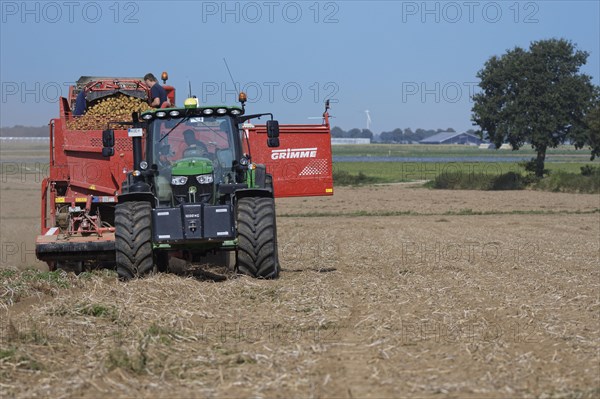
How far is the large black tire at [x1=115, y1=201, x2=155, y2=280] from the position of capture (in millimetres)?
11727

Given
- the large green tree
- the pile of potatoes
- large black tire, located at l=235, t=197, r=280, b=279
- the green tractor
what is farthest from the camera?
the large green tree

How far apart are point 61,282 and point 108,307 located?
2864 millimetres

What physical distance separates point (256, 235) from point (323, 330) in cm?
340

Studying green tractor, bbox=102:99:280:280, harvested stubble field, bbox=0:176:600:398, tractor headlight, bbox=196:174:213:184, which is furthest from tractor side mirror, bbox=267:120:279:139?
harvested stubble field, bbox=0:176:600:398

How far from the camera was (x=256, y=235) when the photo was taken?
11.8 m

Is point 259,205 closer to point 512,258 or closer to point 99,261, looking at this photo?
point 99,261

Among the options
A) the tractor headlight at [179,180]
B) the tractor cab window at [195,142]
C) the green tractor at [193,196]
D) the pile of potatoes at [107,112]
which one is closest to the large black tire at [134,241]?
the green tractor at [193,196]

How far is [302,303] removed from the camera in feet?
33.2

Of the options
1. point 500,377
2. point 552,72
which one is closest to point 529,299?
point 500,377

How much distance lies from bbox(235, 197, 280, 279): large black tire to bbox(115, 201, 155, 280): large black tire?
1203 mm

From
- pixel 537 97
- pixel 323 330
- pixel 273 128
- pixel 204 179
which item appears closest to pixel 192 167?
pixel 204 179

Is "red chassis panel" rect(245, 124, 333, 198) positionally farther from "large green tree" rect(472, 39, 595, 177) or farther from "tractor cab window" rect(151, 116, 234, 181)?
"large green tree" rect(472, 39, 595, 177)

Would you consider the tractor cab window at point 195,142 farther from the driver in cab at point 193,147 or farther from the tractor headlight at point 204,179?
the tractor headlight at point 204,179

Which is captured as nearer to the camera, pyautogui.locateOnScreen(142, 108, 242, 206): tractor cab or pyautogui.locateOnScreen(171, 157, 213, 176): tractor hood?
pyautogui.locateOnScreen(171, 157, 213, 176): tractor hood
